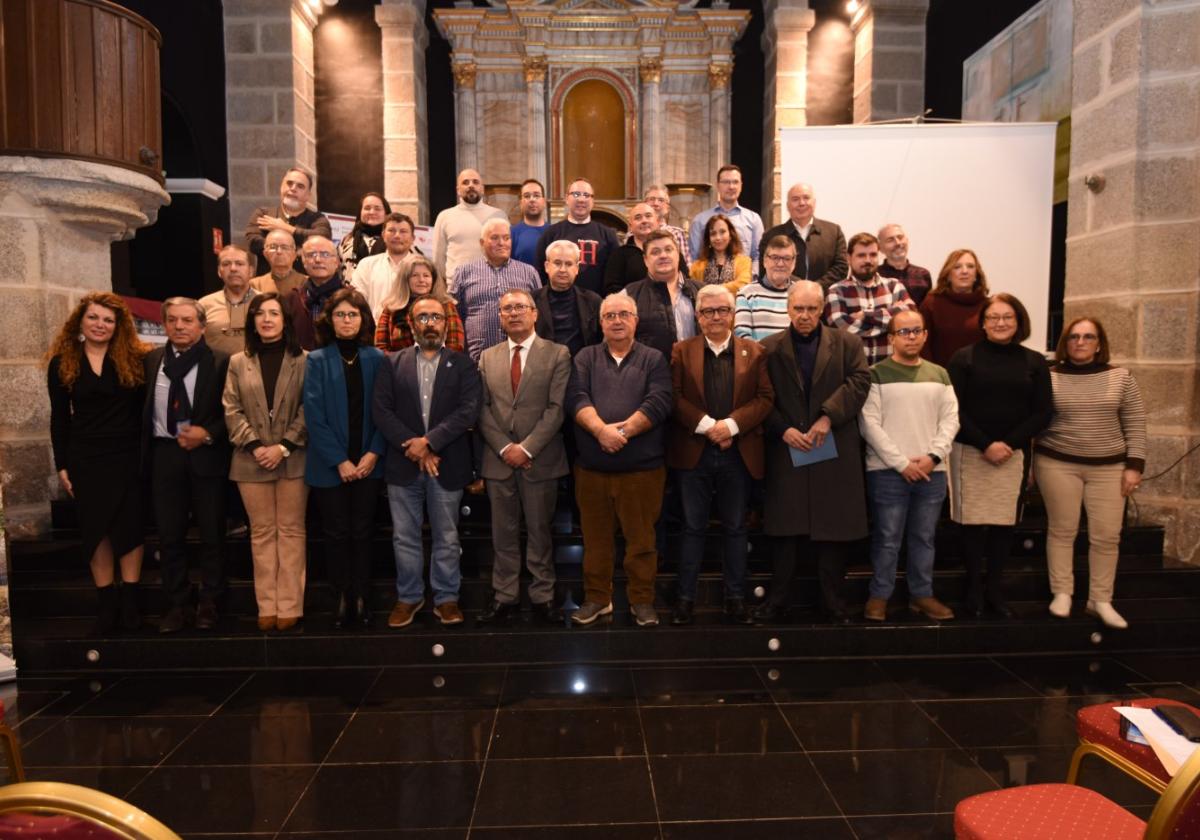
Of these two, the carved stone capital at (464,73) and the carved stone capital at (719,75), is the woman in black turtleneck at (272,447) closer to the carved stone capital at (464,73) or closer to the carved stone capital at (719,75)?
the carved stone capital at (464,73)

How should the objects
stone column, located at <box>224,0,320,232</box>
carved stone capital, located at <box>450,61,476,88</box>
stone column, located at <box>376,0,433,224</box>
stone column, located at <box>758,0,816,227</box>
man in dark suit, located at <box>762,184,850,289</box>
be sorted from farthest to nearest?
carved stone capital, located at <box>450,61,476,88</box> < stone column, located at <box>758,0,816,227</box> < stone column, located at <box>376,0,433,224</box> < stone column, located at <box>224,0,320,232</box> < man in dark suit, located at <box>762,184,850,289</box>

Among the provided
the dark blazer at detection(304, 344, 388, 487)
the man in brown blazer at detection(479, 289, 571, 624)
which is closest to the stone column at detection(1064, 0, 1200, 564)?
the man in brown blazer at detection(479, 289, 571, 624)

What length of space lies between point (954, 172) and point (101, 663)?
5747mm

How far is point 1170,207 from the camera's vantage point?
4469 millimetres

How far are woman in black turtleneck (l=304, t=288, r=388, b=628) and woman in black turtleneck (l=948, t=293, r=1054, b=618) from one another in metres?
2.73

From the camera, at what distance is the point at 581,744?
2.98 m

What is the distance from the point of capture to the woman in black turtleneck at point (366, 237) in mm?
5102

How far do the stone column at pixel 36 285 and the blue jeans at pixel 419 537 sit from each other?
207 cm

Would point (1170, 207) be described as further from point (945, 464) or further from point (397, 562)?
point (397, 562)

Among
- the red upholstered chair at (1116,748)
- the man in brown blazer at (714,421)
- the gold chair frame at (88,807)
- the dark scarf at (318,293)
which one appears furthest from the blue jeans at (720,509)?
the gold chair frame at (88,807)

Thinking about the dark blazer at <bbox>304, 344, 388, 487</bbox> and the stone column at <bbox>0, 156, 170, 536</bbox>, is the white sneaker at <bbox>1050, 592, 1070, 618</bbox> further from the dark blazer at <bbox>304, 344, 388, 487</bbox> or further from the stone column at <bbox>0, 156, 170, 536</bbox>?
the stone column at <bbox>0, 156, 170, 536</bbox>

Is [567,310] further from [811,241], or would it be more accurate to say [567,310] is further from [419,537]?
[811,241]

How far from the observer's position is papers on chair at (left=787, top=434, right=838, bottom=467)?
3.76 m

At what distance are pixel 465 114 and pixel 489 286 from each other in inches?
249
